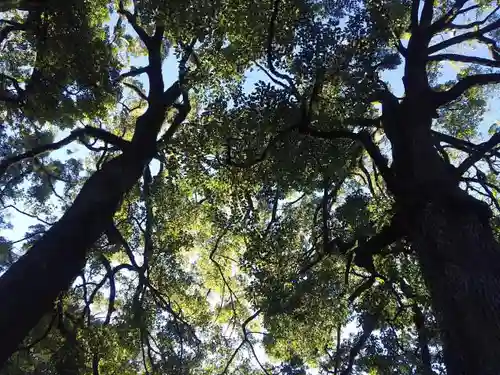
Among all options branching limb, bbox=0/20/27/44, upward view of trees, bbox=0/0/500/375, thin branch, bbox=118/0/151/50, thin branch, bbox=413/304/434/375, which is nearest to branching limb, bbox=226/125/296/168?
upward view of trees, bbox=0/0/500/375

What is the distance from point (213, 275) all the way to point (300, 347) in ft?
11.4

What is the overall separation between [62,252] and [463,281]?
159 inches

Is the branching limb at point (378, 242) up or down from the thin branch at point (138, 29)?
down

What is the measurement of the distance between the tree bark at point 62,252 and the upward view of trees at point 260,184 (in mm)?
20

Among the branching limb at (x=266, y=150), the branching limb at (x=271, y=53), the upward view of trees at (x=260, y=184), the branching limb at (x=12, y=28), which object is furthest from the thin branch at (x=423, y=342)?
the branching limb at (x=12, y=28)

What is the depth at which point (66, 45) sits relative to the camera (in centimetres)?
743

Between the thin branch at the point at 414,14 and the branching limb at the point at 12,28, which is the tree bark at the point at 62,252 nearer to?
the branching limb at the point at 12,28

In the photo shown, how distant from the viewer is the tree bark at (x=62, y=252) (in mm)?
4730

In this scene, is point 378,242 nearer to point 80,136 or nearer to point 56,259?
point 56,259

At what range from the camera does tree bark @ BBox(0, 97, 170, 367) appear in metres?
4.73

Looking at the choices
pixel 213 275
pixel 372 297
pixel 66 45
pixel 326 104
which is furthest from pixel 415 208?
pixel 213 275

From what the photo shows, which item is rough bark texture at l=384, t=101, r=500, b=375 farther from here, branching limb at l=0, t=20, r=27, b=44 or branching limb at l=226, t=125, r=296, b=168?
branching limb at l=0, t=20, r=27, b=44

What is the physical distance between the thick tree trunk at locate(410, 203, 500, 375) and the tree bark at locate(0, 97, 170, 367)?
366cm

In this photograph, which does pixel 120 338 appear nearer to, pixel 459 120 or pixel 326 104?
pixel 326 104
